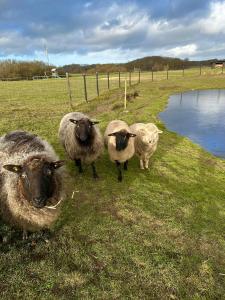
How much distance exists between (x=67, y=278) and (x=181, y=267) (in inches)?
72.7

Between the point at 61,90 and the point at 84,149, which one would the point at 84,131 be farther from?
the point at 61,90

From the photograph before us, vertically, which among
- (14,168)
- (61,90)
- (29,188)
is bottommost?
(61,90)

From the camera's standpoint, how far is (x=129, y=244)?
560 centimetres

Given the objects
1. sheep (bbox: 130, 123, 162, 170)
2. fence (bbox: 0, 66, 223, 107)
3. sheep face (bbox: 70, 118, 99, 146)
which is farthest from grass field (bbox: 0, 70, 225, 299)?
fence (bbox: 0, 66, 223, 107)

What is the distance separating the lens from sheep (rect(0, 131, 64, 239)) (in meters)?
4.73

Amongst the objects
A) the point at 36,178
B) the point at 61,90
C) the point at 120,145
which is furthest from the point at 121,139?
the point at 61,90

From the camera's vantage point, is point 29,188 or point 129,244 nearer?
point 29,188

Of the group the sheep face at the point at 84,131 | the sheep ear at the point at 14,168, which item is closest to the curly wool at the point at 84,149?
the sheep face at the point at 84,131

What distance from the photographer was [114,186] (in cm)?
795

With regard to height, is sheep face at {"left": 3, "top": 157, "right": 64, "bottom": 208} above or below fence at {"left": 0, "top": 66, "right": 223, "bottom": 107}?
above

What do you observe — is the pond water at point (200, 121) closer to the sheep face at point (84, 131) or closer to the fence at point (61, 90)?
the fence at point (61, 90)

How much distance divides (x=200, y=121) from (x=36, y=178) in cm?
1481

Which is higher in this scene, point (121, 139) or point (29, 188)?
point (29, 188)

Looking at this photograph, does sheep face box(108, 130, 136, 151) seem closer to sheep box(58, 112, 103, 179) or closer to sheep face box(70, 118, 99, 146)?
sheep box(58, 112, 103, 179)
